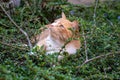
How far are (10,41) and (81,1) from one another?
6.27 ft

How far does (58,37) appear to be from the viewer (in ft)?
6.31

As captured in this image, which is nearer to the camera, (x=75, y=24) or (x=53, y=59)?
(x=53, y=59)

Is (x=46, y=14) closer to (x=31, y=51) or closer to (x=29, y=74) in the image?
(x=31, y=51)

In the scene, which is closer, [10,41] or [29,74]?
[29,74]

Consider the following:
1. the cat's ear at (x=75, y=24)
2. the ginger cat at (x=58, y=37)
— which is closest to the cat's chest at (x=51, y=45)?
the ginger cat at (x=58, y=37)

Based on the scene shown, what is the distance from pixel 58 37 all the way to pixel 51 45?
0.10 m

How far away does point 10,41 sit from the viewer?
6.04ft

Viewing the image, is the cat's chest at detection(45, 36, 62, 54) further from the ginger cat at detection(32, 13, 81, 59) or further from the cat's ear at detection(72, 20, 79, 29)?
the cat's ear at detection(72, 20, 79, 29)

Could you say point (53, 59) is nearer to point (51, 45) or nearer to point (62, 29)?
point (51, 45)

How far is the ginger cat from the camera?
1.83 meters

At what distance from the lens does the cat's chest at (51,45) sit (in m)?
1.77

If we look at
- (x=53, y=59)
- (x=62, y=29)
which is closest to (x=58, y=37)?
(x=62, y=29)

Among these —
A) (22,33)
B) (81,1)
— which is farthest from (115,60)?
(81,1)

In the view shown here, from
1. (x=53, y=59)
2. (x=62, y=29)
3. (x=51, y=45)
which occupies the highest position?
(x=62, y=29)
